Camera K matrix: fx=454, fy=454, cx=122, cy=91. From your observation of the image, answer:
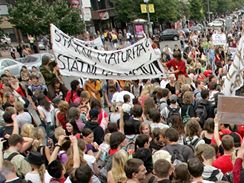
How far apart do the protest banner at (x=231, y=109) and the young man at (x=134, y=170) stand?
990 millimetres

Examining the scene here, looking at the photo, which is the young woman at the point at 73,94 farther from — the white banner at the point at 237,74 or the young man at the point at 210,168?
the young man at the point at 210,168

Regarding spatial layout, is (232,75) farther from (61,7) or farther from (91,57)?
(61,7)

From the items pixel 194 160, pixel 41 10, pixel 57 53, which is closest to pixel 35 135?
pixel 194 160

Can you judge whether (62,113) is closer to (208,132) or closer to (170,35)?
(208,132)

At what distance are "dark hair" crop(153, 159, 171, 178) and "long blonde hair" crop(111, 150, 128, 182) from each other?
444 mm

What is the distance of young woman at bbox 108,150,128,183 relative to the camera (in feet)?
16.2

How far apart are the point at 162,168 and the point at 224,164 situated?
902 mm

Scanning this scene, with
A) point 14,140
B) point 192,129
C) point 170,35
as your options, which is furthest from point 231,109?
point 170,35

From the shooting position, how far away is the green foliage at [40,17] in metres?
30.9

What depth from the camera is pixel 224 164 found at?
5113 mm

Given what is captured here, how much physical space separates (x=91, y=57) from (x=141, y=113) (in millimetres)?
3224

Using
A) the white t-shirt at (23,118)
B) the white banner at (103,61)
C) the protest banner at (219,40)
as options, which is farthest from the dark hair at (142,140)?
the protest banner at (219,40)

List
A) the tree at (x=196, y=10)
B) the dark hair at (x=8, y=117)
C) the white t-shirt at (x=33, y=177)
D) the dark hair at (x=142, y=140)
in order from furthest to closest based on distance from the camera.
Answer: the tree at (x=196, y=10) < the dark hair at (x=8, y=117) < the dark hair at (x=142, y=140) < the white t-shirt at (x=33, y=177)

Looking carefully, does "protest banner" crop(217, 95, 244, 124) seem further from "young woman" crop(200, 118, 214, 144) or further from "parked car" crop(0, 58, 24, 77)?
"parked car" crop(0, 58, 24, 77)
